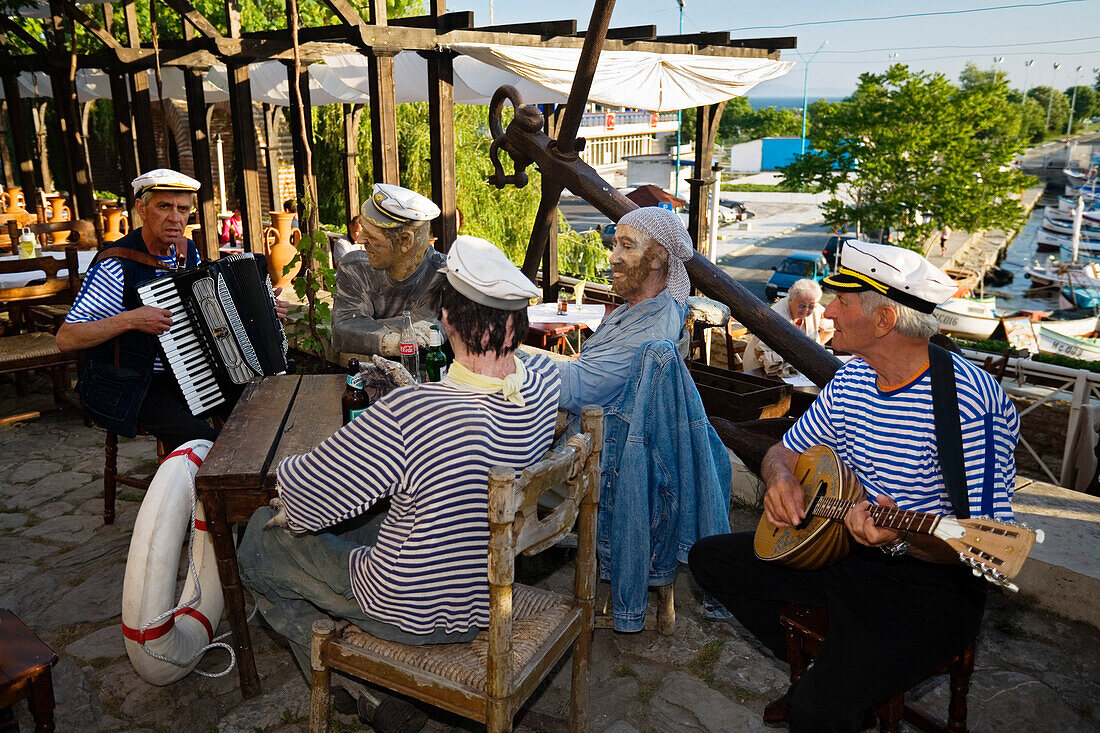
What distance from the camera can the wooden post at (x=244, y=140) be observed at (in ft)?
27.6

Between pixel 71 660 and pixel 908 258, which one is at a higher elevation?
pixel 908 258

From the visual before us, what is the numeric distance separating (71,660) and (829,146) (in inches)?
1205

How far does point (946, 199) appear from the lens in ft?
94.8

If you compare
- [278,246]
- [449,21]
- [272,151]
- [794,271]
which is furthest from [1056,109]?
[449,21]

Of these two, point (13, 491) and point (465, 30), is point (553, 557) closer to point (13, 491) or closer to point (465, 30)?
point (13, 491)

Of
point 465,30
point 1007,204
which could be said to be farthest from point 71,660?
point 1007,204

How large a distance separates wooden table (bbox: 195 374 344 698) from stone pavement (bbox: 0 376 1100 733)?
8.4 inches

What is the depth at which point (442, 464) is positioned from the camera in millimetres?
1988

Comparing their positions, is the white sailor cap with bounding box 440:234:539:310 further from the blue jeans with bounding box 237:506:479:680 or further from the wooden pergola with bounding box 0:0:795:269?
the wooden pergola with bounding box 0:0:795:269

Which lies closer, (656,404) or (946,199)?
(656,404)

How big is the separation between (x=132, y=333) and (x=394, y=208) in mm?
1322

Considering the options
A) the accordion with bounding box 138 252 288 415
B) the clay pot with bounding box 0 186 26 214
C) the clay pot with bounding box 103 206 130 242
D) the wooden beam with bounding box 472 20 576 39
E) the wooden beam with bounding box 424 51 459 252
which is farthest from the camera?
the clay pot with bounding box 0 186 26 214

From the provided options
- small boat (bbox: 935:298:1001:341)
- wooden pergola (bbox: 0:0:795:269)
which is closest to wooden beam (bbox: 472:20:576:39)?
wooden pergola (bbox: 0:0:795:269)

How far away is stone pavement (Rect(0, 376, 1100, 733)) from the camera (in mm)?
2736
